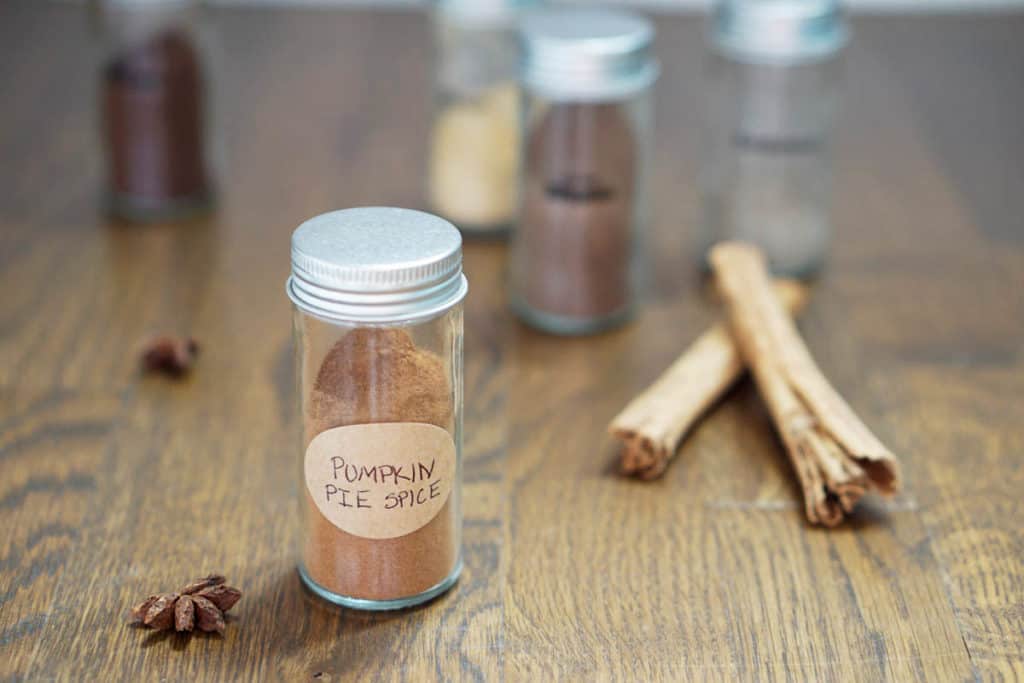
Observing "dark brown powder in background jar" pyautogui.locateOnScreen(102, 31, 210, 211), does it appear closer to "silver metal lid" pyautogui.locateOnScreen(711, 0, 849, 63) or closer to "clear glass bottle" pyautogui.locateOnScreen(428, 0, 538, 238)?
"clear glass bottle" pyautogui.locateOnScreen(428, 0, 538, 238)

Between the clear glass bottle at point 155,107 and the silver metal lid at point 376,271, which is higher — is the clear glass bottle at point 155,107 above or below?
below

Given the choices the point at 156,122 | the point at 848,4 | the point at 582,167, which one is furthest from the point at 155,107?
the point at 848,4

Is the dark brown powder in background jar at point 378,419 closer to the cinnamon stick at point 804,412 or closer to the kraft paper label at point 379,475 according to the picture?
the kraft paper label at point 379,475

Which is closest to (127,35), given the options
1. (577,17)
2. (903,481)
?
(577,17)

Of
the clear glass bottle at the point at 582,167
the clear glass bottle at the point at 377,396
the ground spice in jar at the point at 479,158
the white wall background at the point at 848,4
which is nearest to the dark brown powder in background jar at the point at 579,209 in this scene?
the clear glass bottle at the point at 582,167

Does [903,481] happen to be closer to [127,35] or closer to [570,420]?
[570,420]

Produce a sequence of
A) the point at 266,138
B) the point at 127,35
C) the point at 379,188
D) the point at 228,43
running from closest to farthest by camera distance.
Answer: the point at 127,35 < the point at 379,188 < the point at 266,138 < the point at 228,43

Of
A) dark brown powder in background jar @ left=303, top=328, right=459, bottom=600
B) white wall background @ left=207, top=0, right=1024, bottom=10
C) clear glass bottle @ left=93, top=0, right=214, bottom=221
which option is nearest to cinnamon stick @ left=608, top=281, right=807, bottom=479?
dark brown powder in background jar @ left=303, top=328, right=459, bottom=600
